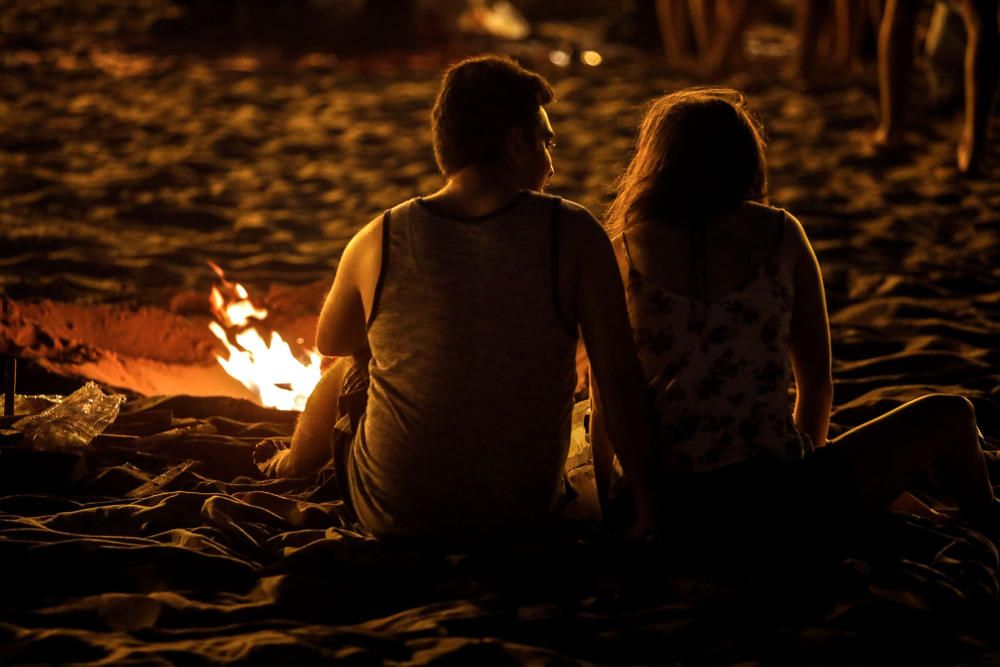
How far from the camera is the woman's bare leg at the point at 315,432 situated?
126 inches

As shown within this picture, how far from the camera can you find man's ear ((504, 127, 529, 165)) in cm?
266

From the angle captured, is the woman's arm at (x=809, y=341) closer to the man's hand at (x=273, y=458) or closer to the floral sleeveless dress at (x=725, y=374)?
the floral sleeveless dress at (x=725, y=374)

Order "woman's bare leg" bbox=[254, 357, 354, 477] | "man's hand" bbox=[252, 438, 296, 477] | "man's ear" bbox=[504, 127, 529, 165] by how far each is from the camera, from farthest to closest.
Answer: "man's hand" bbox=[252, 438, 296, 477], "woman's bare leg" bbox=[254, 357, 354, 477], "man's ear" bbox=[504, 127, 529, 165]

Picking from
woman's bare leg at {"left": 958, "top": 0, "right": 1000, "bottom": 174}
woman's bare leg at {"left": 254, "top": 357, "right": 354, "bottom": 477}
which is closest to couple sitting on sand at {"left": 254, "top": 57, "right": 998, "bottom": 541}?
woman's bare leg at {"left": 254, "top": 357, "right": 354, "bottom": 477}

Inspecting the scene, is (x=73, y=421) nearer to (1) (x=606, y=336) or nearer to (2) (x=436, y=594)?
(2) (x=436, y=594)

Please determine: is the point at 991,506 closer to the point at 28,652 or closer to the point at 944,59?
the point at 28,652

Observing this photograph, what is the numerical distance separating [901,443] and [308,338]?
2.82 m

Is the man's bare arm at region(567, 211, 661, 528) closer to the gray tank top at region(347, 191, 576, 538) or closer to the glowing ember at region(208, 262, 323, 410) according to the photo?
the gray tank top at region(347, 191, 576, 538)

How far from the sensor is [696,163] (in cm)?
272

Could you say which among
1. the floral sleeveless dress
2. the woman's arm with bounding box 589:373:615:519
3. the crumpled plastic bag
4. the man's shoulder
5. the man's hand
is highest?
the man's shoulder

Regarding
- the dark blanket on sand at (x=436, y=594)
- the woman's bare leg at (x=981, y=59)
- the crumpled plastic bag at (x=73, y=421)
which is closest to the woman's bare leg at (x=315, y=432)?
the dark blanket on sand at (x=436, y=594)

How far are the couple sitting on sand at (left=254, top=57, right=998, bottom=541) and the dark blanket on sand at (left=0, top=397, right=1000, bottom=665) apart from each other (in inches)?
5.1

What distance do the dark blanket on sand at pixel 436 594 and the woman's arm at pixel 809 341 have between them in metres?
0.34

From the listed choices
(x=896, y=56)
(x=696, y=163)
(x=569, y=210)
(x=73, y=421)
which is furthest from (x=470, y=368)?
(x=896, y=56)
